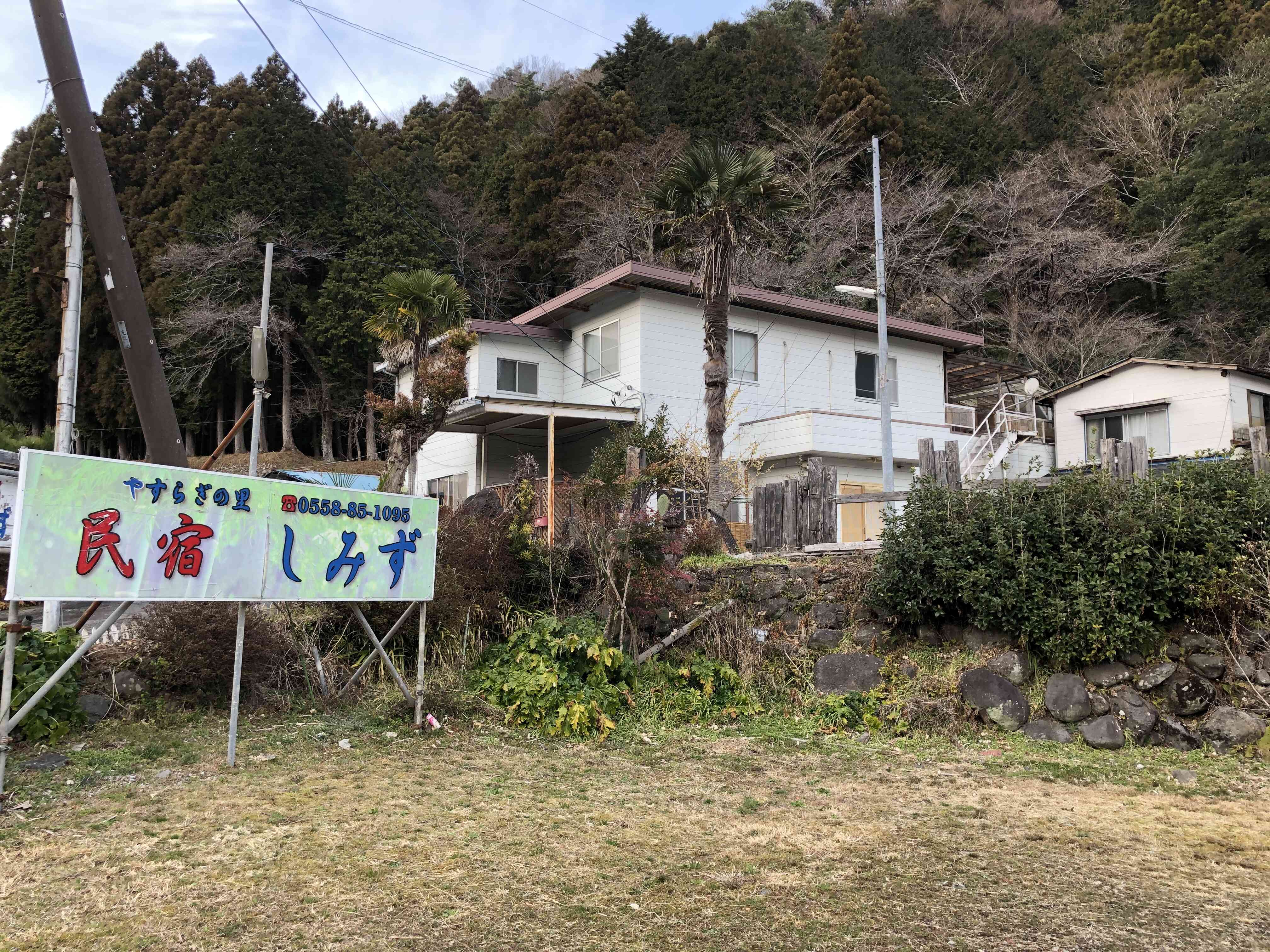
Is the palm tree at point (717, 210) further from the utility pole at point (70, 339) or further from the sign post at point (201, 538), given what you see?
the utility pole at point (70, 339)

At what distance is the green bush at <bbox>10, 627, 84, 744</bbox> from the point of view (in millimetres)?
7789

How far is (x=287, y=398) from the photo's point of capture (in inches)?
1313

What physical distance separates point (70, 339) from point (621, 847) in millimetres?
Answer: 8039

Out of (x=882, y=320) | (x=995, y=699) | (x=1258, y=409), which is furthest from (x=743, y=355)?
(x=995, y=699)

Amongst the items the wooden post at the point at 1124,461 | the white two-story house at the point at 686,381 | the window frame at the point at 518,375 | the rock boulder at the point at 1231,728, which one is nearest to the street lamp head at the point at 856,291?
the white two-story house at the point at 686,381

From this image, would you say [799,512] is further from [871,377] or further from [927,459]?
[871,377]

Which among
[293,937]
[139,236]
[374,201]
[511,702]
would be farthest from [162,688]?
[139,236]

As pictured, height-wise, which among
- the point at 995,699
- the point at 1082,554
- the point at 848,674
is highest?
the point at 1082,554

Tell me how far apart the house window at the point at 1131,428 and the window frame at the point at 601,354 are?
498 inches

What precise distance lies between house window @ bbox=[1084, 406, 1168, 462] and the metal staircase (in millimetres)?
1421

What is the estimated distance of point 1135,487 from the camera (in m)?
9.11

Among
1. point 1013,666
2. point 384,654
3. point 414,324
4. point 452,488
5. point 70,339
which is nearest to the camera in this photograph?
point 384,654

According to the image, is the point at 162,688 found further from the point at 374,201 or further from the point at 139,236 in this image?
the point at 139,236

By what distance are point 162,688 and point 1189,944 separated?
28.4ft
